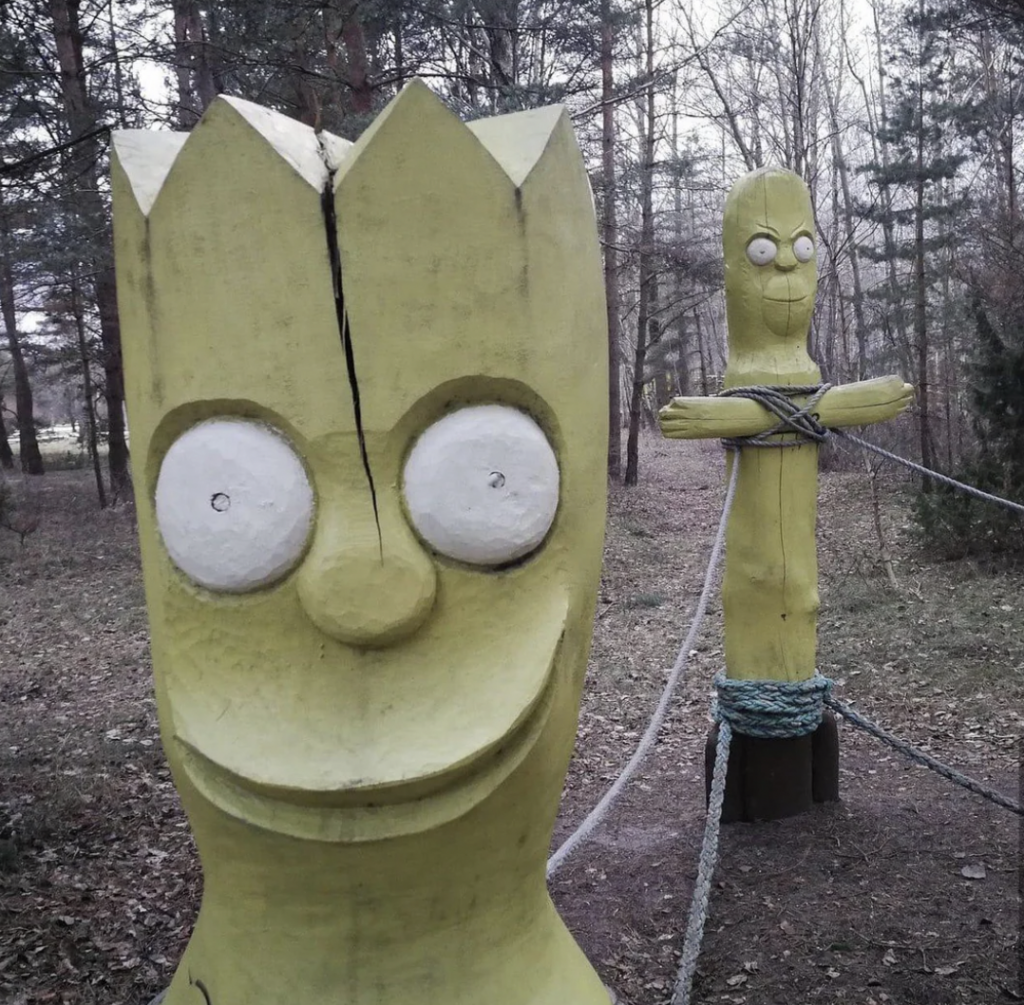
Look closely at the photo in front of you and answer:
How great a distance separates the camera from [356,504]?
5.74 feet

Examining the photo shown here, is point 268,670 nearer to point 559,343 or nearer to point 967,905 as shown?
point 559,343

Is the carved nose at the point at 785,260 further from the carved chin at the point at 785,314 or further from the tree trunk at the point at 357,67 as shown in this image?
the tree trunk at the point at 357,67

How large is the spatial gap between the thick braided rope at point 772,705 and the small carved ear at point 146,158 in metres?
2.73

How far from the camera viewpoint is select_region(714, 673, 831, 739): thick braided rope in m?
3.60

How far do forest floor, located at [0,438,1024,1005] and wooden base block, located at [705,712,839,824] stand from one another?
2.9 inches

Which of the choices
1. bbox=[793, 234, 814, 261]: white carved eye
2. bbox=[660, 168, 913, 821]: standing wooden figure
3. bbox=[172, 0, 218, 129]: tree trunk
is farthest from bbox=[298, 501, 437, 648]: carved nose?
bbox=[172, 0, 218, 129]: tree trunk

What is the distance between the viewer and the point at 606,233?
11.9 meters

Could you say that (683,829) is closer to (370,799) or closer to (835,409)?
(835,409)

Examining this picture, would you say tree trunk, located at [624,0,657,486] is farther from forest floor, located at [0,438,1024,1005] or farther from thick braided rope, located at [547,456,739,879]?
thick braided rope, located at [547,456,739,879]

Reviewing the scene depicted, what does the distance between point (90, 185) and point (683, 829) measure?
24.2 feet

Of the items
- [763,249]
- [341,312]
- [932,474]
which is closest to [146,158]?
[341,312]

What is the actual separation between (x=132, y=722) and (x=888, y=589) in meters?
5.70

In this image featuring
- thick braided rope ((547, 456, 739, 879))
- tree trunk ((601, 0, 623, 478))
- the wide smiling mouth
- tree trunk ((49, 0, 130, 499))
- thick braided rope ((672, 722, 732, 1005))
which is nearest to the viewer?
the wide smiling mouth

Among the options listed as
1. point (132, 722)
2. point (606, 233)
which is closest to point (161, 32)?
point (606, 233)
